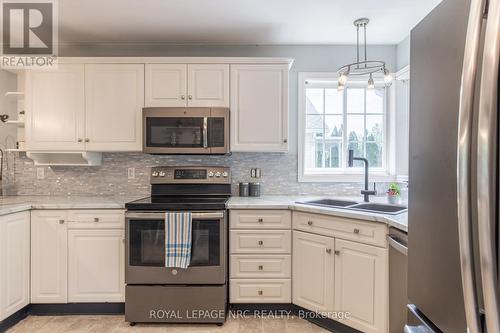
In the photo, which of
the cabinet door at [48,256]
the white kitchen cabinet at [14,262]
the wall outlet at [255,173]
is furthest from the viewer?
the wall outlet at [255,173]

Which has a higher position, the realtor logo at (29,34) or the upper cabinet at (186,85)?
the realtor logo at (29,34)

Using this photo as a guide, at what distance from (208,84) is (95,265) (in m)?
1.78

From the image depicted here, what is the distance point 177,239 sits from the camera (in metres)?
2.19

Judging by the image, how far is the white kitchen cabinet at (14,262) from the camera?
6.81 ft

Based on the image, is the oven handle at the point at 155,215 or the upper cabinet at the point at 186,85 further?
the upper cabinet at the point at 186,85

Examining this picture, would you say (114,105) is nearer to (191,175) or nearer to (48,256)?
(191,175)

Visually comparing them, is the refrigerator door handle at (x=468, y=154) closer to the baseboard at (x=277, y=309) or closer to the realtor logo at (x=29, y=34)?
Result: the baseboard at (x=277, y=309)

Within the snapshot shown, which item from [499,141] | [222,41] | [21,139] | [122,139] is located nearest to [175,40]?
[222,41]

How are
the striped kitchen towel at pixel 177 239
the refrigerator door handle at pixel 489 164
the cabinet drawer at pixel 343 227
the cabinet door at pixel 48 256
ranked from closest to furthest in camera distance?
the refrigerator door handle at pixel 489 164
the cabinet drawer at pixel 343 227
the striped kitchen towel at pixel 177 239
the cabinet door at pixel 48 256

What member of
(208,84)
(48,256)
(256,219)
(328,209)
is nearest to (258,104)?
(208,84)

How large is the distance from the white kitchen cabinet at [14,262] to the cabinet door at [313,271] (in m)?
2.12

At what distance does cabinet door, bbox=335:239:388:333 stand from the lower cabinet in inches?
66.9

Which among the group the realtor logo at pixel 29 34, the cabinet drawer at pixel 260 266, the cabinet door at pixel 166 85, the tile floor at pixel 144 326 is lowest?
the tile floor at pixel 144 326

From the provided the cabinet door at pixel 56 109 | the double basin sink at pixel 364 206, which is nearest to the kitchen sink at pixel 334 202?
the double basin sink at pixel 364 206
